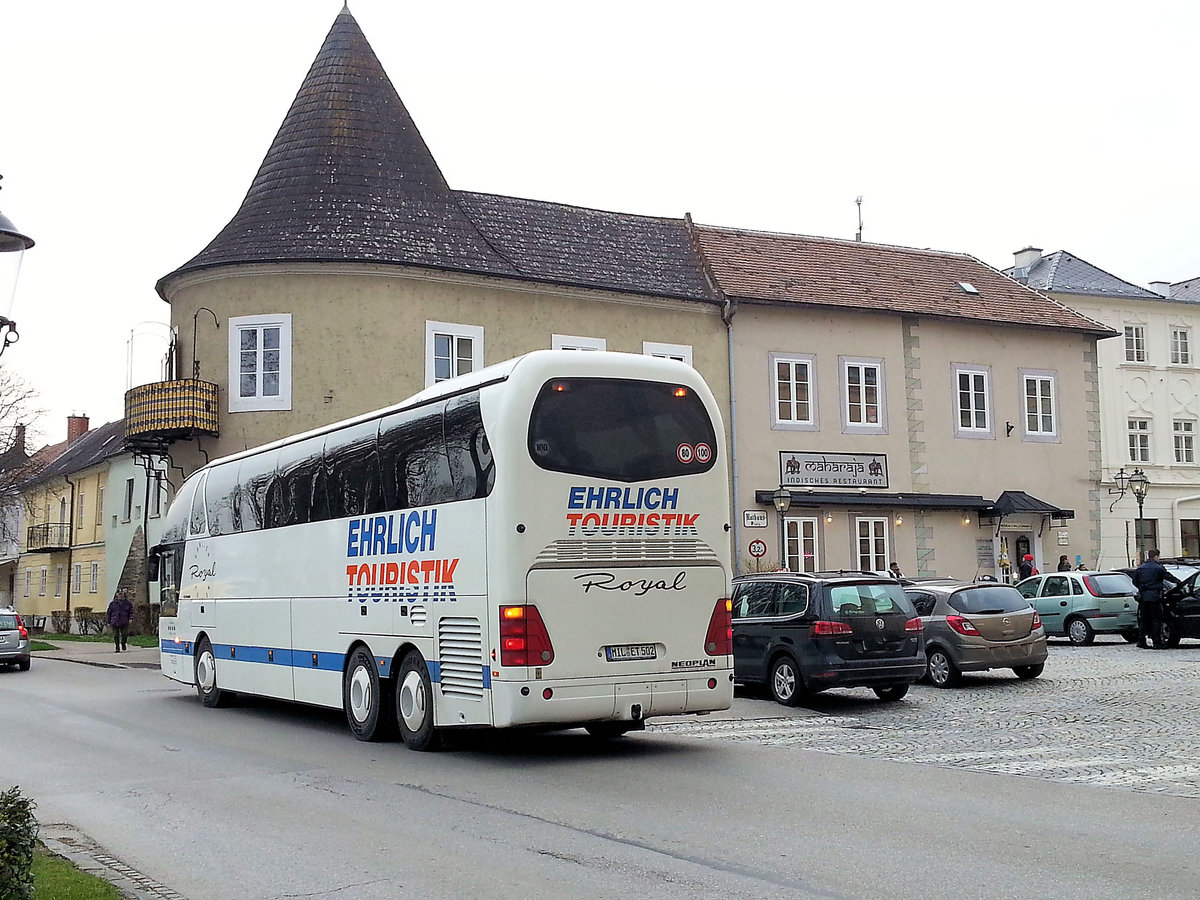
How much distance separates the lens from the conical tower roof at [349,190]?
30484 millimetres

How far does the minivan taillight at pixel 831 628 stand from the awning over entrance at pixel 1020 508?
843 inches

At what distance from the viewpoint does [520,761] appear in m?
13.0

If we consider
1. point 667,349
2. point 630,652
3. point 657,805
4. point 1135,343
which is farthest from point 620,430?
point 1135,343

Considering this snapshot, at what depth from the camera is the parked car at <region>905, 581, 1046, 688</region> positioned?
19.6m

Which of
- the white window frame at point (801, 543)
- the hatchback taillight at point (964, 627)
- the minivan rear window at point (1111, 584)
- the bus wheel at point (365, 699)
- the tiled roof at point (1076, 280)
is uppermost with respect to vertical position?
the tiled roof at point (1076, 280)

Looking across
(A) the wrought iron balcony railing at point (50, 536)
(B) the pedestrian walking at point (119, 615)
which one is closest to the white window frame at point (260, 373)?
(B) the pedestrian walking at point (119, 615)

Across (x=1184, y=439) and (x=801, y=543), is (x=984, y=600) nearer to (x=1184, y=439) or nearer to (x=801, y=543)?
(x=801, y=543)

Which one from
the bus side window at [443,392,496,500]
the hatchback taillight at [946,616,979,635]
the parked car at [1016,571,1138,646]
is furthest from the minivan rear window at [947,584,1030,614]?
the parked car at [1016,571,1138,646]

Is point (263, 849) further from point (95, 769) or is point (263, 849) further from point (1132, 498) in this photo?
point (1132, 498)

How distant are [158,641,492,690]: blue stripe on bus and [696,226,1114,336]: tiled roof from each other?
19.2 metres

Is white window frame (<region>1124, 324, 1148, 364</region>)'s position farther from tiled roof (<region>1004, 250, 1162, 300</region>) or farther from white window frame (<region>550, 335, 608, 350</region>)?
white window frame (<region>550, 335, 608, 350</region>)

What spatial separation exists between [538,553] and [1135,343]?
49.6m

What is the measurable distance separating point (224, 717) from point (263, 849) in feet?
33.2

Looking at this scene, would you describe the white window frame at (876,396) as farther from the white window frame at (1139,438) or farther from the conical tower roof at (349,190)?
the white window frame at (1139,438)
